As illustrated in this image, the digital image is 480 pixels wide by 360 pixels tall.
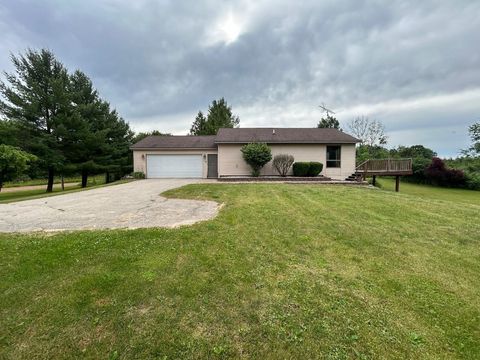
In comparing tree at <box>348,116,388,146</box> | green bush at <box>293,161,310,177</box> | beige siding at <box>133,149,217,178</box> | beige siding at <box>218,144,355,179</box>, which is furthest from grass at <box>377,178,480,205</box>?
tree at <box>348,116,388,146</box>

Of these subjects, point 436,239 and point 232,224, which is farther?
point 232,224

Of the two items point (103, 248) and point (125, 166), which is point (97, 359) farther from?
point (125, 166)

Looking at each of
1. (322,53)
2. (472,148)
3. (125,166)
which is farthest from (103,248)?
(472,148)

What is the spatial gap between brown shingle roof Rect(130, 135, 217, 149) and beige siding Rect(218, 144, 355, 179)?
1.55 metres

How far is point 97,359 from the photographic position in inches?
67.9

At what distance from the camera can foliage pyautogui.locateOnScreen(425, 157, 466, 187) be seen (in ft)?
68.3

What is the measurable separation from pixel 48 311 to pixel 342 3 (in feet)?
43.2

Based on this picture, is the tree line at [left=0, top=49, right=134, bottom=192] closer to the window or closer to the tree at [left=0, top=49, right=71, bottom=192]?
the tree at [left=0, top=49, right=71, bottom=192]

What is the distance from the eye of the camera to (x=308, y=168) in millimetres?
15047

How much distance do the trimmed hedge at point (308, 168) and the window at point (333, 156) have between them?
5.66 ft

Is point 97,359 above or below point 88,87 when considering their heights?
below

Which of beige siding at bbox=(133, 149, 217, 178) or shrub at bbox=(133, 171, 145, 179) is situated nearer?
shrub at bbox=(133, 171, 145, 179)

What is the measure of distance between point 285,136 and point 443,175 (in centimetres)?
1675

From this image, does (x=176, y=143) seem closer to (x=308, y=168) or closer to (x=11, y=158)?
(x=11, y=158)
